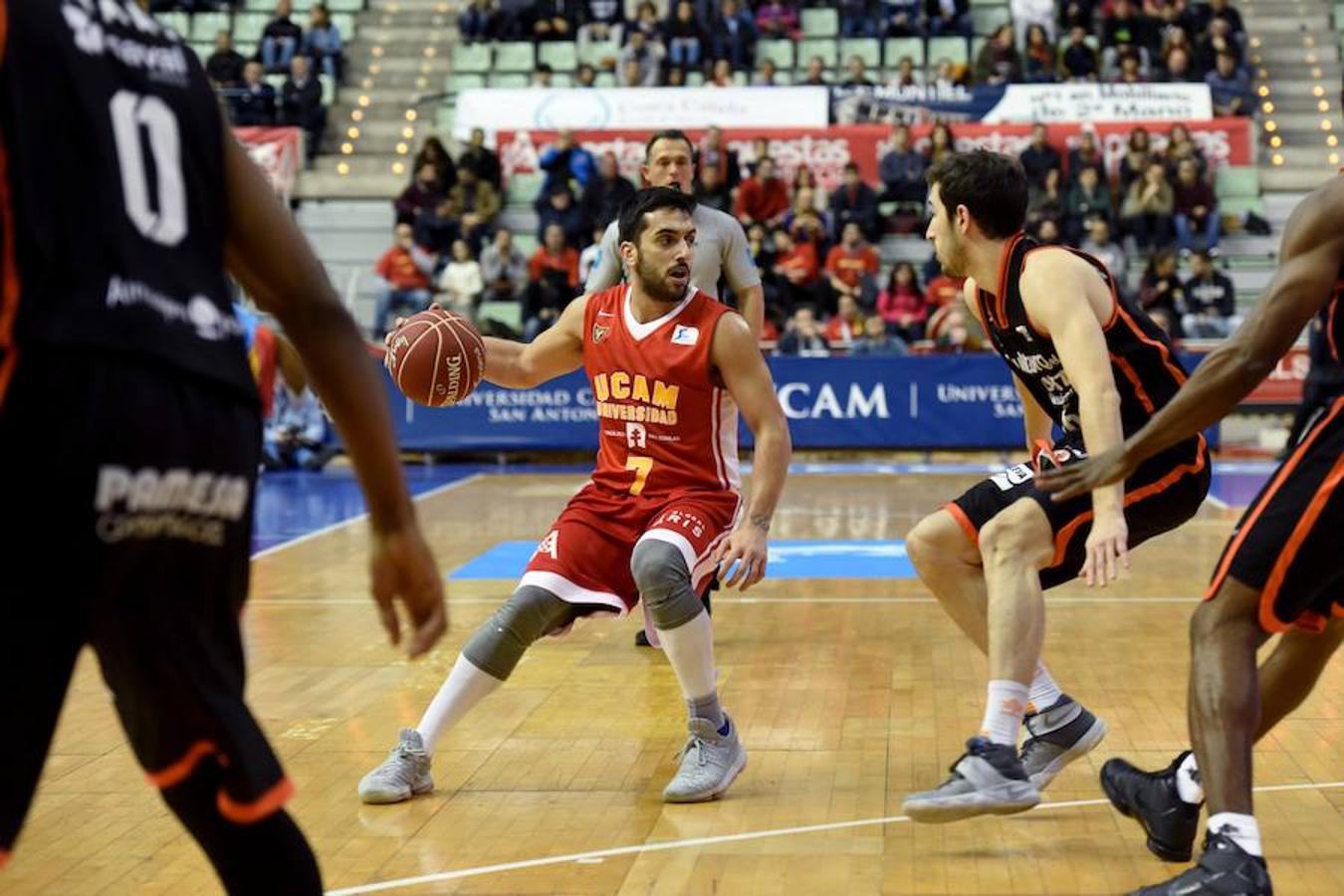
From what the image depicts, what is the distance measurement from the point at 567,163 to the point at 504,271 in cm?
186

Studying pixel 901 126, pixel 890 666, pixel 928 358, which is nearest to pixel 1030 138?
pixel 901 126

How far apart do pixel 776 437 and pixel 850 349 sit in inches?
456

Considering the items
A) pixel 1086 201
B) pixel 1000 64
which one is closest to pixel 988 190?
pixel 1086 201

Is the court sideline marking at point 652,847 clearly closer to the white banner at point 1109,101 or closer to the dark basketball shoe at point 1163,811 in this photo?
the dark basketball shoe at point 1163,811

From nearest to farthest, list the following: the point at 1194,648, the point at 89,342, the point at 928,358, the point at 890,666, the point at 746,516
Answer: the point at 89,342
the point at 1194,648
the point at 746,516
the point at 890,666
the point at 928,358

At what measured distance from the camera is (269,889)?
246 centimetres

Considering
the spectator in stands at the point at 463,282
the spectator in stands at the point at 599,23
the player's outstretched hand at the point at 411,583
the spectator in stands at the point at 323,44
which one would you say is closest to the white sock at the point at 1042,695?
the player's outstretched hand at the point at 411,583

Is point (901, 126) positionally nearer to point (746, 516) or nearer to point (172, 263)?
point (746, 516)

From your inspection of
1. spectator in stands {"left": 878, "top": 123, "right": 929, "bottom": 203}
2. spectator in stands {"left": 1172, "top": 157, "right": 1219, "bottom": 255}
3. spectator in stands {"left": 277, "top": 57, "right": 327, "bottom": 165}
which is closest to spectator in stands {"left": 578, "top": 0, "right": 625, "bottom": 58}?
spectator in stands {"left": 277, "top": 57, "right": 327, "bottom": 165}

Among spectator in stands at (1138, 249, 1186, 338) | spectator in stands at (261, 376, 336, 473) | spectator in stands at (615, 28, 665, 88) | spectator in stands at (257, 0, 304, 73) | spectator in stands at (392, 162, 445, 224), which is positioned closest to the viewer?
spectator in stands at (261, 376, 336, 473)

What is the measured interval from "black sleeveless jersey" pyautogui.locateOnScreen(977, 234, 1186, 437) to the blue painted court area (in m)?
4.51

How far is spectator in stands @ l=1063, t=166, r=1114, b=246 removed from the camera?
728 inches

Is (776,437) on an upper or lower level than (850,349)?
upper

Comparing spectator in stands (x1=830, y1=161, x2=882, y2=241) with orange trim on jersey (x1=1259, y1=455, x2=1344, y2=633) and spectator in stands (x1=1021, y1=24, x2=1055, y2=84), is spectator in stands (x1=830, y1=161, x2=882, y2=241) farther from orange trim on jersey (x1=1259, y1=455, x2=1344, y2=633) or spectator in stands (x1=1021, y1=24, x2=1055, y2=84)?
orange trim on jersey (x1=1259, y1=455, x2=1344, y2=633)
